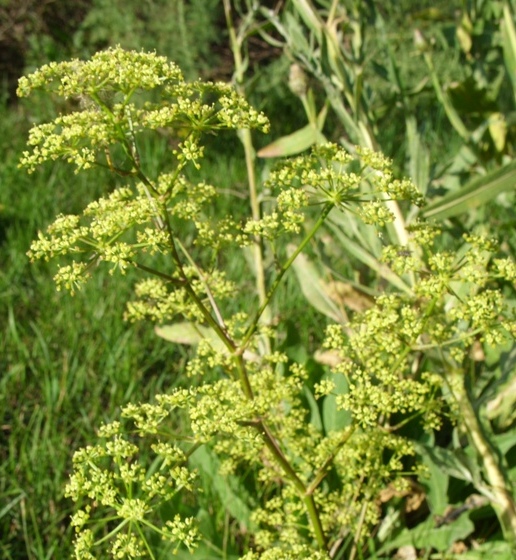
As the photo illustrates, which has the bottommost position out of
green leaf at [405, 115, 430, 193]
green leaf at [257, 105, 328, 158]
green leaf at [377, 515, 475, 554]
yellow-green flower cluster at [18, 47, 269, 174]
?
green leaf at [377, 515, 475, 554]

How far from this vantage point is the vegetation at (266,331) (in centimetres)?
115

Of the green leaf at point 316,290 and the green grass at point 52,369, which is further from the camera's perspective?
the green leaf at point 316,290

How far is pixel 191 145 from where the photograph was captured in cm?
112

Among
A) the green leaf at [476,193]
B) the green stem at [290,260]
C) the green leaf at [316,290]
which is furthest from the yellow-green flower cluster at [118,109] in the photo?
the green leaf at [316,290]

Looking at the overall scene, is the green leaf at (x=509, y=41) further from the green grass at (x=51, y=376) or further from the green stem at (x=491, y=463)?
the green grass at (x=51, y=376)

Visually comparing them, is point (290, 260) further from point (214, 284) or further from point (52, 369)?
point (52, 369)

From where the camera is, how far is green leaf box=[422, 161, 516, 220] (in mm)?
1907

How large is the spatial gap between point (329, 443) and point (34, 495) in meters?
Result: 0.89

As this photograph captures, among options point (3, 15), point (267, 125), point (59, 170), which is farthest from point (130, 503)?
point (3, 15)

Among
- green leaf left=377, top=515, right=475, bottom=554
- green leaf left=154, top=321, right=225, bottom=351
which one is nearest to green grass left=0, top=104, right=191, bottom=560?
green leaf left=154, top=321, right=225, bottom=351

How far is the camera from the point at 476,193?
1.95m

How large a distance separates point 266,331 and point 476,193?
790 mm

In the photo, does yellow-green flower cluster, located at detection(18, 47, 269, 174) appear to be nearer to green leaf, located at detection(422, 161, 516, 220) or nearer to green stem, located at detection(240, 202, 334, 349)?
green stem, located at detection(240, 202, 334, 349)

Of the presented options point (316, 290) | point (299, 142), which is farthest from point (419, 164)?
point (316, 290)
